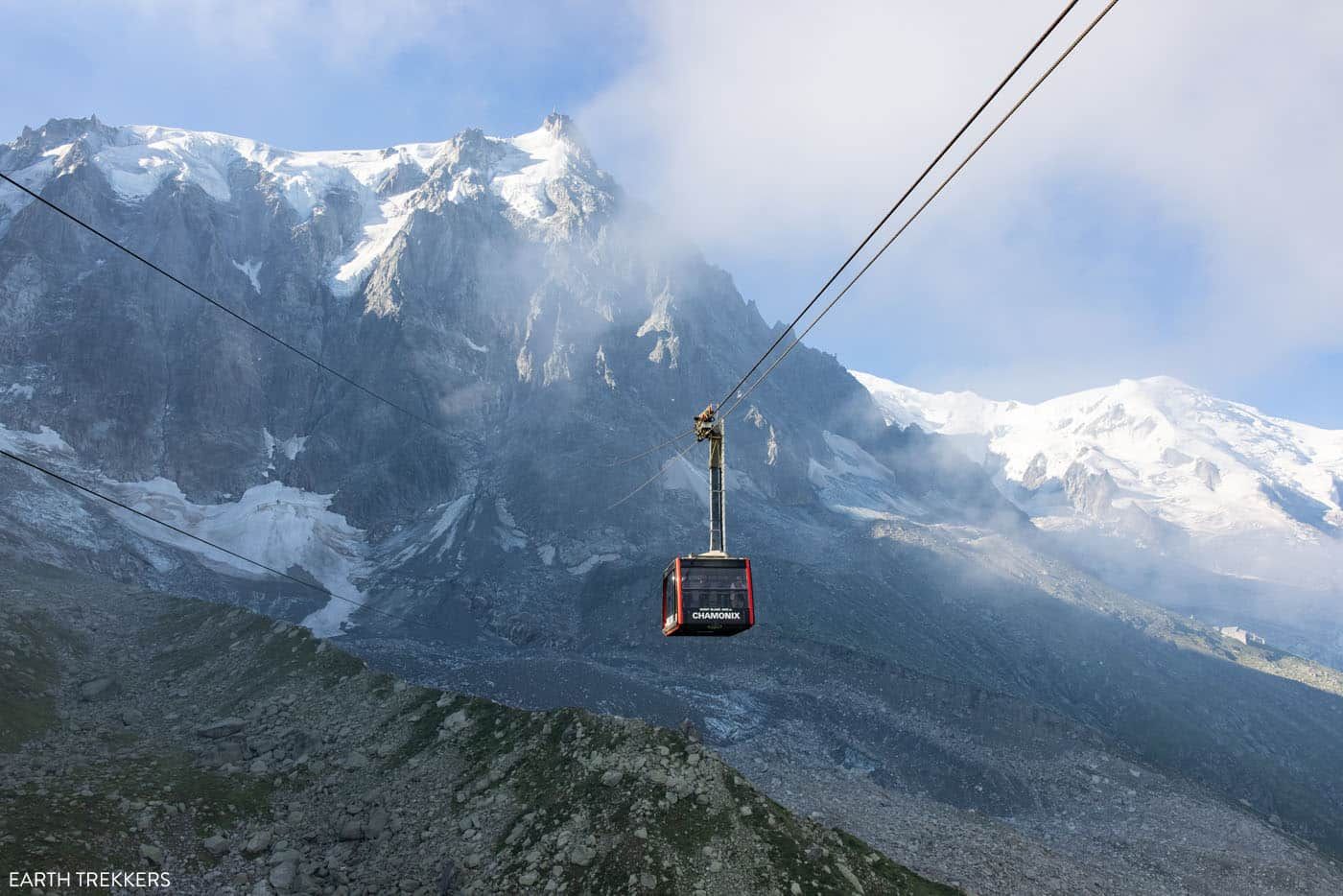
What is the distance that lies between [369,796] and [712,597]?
88.6 feet

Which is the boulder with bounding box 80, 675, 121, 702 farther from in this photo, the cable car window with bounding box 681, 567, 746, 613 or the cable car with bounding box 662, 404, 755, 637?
the cable car window with bounding box 681, 567, 746, 613

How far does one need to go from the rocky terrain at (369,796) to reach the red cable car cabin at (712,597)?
12.5 m

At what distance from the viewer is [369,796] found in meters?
41.9

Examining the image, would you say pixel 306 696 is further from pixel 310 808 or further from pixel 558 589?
pixel 558 589

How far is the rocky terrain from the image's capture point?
33406 millimetres

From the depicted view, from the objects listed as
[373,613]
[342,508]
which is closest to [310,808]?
[373,613]

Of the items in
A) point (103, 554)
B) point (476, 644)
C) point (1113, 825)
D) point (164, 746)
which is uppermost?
point (103, 554)

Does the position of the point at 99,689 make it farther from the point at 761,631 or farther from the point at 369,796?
the point at 761,631

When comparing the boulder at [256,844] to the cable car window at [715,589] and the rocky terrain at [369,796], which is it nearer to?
the rocky terrain at [369,796]

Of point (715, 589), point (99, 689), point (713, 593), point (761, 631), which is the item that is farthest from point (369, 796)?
point (761, 631)

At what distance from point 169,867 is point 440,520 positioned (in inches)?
6211

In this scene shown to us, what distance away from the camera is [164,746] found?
152ft

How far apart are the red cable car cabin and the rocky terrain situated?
1248cm

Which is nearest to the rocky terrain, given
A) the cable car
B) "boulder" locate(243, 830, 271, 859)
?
"boulder" locate(243, 830, 271, 859)
